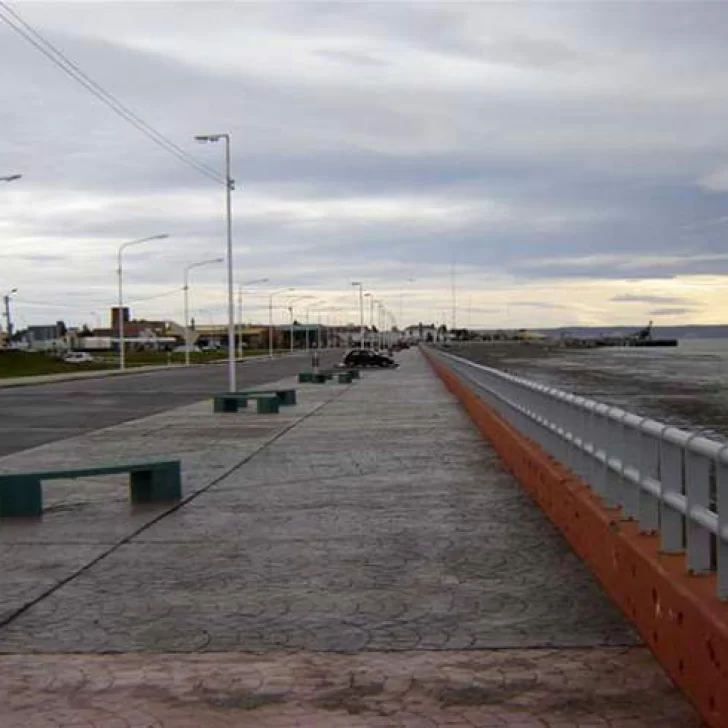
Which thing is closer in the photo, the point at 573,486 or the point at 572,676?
the point at 572,676

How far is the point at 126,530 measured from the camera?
10273 millimetres

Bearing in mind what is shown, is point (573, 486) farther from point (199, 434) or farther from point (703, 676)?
point (199, 434)

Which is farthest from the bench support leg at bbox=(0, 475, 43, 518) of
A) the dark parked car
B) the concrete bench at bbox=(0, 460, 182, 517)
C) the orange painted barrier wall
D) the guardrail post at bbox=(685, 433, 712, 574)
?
the dark parked car

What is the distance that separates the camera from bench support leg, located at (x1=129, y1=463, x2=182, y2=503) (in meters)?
12.1

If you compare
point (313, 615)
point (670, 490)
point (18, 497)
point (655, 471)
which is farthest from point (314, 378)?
point (670, 490)

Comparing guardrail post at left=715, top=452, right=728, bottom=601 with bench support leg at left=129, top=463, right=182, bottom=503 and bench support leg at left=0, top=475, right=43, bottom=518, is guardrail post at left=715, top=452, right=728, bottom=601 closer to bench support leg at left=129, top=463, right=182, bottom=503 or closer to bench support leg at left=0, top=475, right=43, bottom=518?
bench support leg at left=0, top=475, right=43, bottom=518

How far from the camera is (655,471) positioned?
21.6 ft

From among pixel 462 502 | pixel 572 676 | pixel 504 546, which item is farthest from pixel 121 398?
pixel 572 676

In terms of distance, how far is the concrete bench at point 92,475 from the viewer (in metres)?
11.1

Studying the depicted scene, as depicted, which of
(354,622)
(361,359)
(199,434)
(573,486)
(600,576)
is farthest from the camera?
(361,359)

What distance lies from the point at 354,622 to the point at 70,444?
1389 centimetres

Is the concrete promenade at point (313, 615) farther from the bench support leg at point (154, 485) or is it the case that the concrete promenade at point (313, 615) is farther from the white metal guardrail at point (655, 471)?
the white metal guardrail at point (655, 471)

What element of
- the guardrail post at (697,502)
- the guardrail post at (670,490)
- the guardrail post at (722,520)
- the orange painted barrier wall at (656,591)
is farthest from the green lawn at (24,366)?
the guardrail post at (722,520)

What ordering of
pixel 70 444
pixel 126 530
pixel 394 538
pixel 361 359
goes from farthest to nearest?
pixel 361 359 → pixel 70 444 → pixel 126 530 → pixel 394 538
